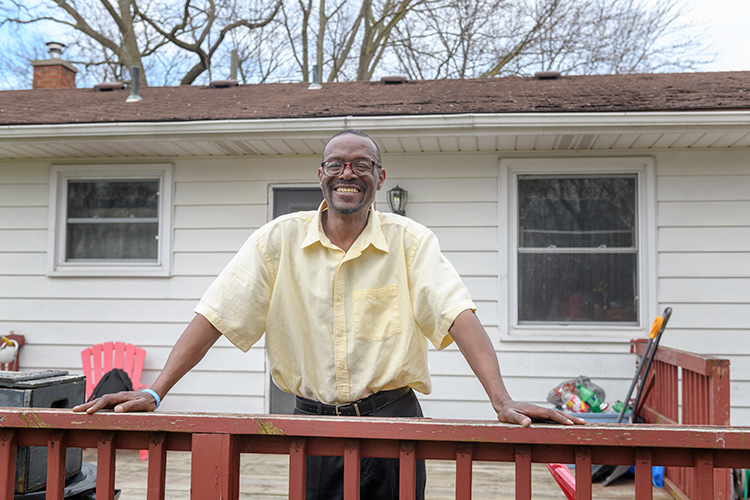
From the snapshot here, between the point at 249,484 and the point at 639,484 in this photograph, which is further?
the point at 249,484

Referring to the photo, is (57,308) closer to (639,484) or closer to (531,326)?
(531,326)

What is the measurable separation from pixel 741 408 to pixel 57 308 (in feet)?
17.8

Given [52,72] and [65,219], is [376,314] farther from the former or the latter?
[52,72]

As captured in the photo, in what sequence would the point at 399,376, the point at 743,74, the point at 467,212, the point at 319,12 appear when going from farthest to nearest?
the point at 319,12, the point at 743,74, the point at 467,212, the point at 399,376

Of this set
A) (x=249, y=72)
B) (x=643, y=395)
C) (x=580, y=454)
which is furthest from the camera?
(x=249, y=72)

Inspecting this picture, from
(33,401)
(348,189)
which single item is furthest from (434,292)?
(33,401)

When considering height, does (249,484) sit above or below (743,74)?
below

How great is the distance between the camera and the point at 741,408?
4.64 m

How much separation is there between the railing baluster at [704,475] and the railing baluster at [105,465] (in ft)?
4.72

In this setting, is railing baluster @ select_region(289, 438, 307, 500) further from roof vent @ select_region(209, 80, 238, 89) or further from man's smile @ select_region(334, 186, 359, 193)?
roof vent @ select_region(209, 80, 238, 89)

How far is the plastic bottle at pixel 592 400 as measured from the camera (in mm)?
4461

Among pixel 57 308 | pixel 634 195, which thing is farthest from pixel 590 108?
pixel 57 308

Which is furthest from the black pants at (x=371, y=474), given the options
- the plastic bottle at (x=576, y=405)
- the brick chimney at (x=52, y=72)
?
the brick chimney at (x=52, y=72)

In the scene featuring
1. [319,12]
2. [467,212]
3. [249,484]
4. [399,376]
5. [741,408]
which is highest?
[319,12]
